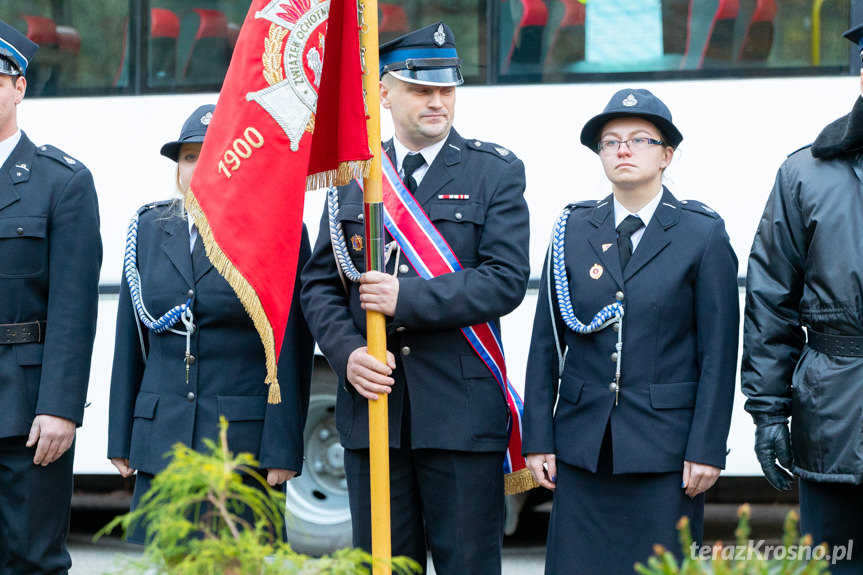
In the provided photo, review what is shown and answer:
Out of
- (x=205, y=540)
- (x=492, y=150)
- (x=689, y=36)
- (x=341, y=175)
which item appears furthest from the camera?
(x=689, y=36)

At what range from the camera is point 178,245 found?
3.54 metres

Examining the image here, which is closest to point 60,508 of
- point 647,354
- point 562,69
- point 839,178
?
point 647,354

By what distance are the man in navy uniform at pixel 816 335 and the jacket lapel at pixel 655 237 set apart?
10.7 inches

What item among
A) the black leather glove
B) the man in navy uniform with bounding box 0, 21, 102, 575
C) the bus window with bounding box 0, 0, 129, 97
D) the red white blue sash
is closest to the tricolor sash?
Result: the red white blue sash

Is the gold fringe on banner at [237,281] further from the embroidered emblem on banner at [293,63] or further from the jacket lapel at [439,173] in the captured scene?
the jacket lapel at [439,173]

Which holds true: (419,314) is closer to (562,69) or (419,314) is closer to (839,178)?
(839,178)

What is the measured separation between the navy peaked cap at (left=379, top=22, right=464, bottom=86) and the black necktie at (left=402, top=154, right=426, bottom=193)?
0.24 m

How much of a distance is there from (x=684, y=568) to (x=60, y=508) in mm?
2622

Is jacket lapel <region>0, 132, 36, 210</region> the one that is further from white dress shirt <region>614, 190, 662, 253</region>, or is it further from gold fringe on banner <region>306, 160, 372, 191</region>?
white dress shirt <region>614, 190, 662, 253</region>

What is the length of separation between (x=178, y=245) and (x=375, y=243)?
87 cm

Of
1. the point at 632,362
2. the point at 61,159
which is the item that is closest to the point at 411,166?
the point at 632,362

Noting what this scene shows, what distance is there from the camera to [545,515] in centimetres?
638

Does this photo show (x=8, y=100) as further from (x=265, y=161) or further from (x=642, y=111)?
(x=642, y=111)

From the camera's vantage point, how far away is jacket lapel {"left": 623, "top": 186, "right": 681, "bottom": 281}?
3.25m
